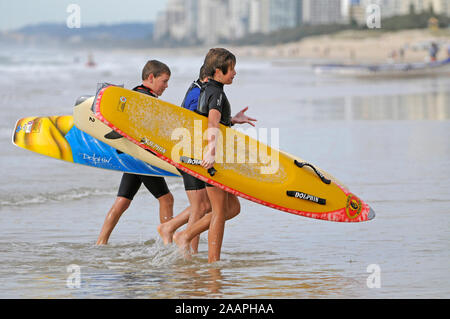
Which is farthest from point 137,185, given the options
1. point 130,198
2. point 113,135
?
point 113,135

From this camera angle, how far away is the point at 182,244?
5816mm

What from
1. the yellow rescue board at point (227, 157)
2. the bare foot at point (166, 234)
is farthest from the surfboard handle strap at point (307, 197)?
the bare foot at point (166, 234)

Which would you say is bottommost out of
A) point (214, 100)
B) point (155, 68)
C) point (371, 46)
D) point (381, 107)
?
point (381, 107)

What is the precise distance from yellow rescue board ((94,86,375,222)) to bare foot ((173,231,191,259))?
516mm

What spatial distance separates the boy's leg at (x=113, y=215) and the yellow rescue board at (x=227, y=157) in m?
0.66

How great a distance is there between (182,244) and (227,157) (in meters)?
0.67

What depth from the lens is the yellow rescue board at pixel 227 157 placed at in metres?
5.58

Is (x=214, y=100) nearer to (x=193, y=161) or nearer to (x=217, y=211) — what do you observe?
(x=193, y=161)

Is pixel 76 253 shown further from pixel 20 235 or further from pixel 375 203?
pixel 375 203

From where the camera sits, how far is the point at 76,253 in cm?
612

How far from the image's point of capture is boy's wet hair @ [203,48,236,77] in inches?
209

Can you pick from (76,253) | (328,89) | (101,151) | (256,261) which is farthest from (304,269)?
(328,89)

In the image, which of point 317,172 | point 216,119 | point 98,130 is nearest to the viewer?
point 216,119
